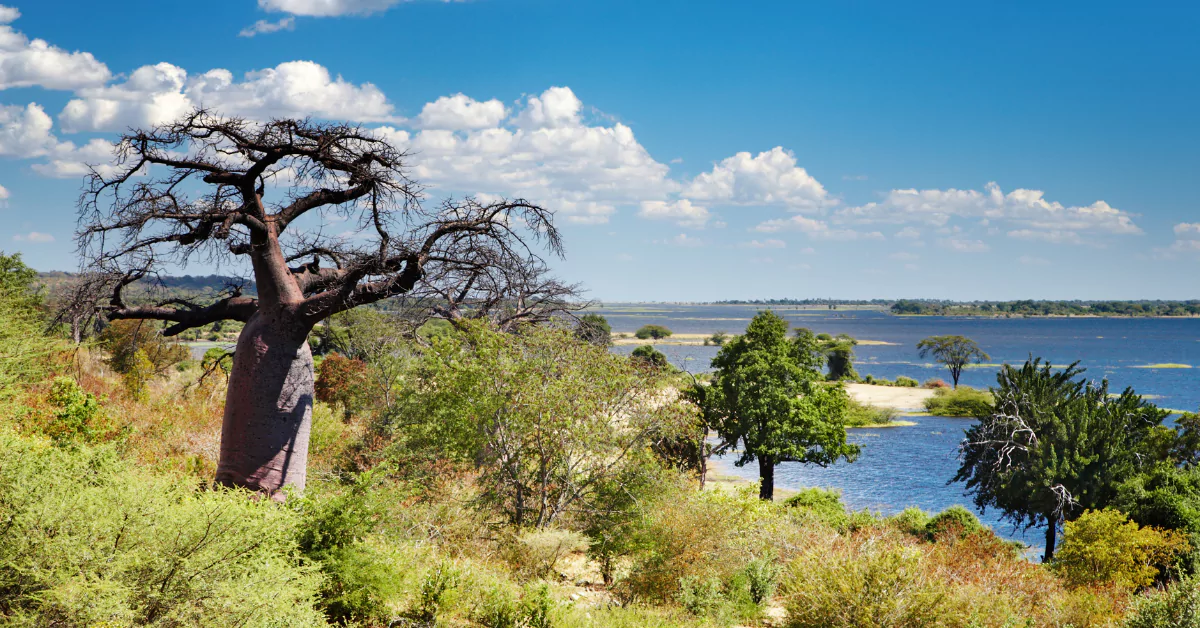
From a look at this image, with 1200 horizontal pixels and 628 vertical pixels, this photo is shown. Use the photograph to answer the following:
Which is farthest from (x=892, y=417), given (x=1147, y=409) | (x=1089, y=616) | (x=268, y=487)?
(x=268, y=487)

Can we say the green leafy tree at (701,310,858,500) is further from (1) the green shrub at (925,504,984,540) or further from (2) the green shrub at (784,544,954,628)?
(2) the green shrub at (784,544,954,628)

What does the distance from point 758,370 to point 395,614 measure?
79.1 feet

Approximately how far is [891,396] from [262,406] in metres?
71.8

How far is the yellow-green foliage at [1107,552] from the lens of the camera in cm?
1684

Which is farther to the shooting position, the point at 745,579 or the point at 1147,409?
the point at 1147,409

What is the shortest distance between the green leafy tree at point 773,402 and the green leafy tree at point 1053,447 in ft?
17.1

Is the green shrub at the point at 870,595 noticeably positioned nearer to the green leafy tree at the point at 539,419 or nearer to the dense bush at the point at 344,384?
the green leafy tree at the point at 539,419

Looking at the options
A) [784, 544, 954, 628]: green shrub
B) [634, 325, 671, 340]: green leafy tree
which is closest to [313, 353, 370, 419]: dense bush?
[784, 544, 954, 628]: green shrub

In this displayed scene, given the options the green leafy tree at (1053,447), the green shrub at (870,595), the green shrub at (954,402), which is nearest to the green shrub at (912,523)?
the green leafy tree at (1053,447)

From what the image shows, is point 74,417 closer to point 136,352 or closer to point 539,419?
point 539,419

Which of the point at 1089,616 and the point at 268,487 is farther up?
the point at 268,487

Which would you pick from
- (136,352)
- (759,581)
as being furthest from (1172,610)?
(136,352)

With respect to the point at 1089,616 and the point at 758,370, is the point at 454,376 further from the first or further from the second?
the point at 758,370

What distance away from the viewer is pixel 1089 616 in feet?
36.9
